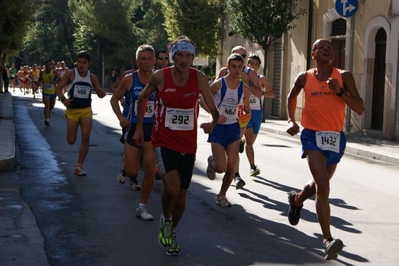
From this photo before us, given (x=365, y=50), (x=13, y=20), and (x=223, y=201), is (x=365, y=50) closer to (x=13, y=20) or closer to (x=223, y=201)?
(x=13, y=20)

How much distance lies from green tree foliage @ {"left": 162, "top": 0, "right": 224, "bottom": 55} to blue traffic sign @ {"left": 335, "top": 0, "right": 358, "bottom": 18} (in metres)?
15.6

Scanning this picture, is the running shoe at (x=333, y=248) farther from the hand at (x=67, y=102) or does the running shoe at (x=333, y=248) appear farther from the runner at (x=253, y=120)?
the hand at (x=67, y=102)

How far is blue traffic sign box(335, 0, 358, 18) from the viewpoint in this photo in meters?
20.6

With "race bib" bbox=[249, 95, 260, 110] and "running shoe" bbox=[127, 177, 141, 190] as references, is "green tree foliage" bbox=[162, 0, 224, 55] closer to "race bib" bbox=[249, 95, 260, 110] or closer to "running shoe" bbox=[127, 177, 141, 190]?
"race bib" bbox=[249, 95, 260, 110]

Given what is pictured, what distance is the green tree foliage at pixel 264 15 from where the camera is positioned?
2527cm

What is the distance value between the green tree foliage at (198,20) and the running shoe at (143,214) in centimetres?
2828

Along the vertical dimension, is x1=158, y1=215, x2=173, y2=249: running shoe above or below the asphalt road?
above

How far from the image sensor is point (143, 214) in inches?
320

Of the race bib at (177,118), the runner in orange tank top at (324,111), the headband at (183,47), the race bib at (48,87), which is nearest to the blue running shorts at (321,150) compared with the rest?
the runner in orange tank top at (324,111)

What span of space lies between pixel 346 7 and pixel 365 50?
4.59 ft

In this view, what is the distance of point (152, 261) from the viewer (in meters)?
6.36

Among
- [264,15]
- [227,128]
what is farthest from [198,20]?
[227,128]

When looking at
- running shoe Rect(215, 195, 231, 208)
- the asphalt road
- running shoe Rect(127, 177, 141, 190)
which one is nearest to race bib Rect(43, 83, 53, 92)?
the asphalt road

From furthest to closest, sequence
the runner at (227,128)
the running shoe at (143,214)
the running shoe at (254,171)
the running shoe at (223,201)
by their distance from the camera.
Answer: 1. the running shoe at (254,171)
2. the running shoe at (223,201)
3. the runner at (227,128)
4. the running shoe at (143,214)
